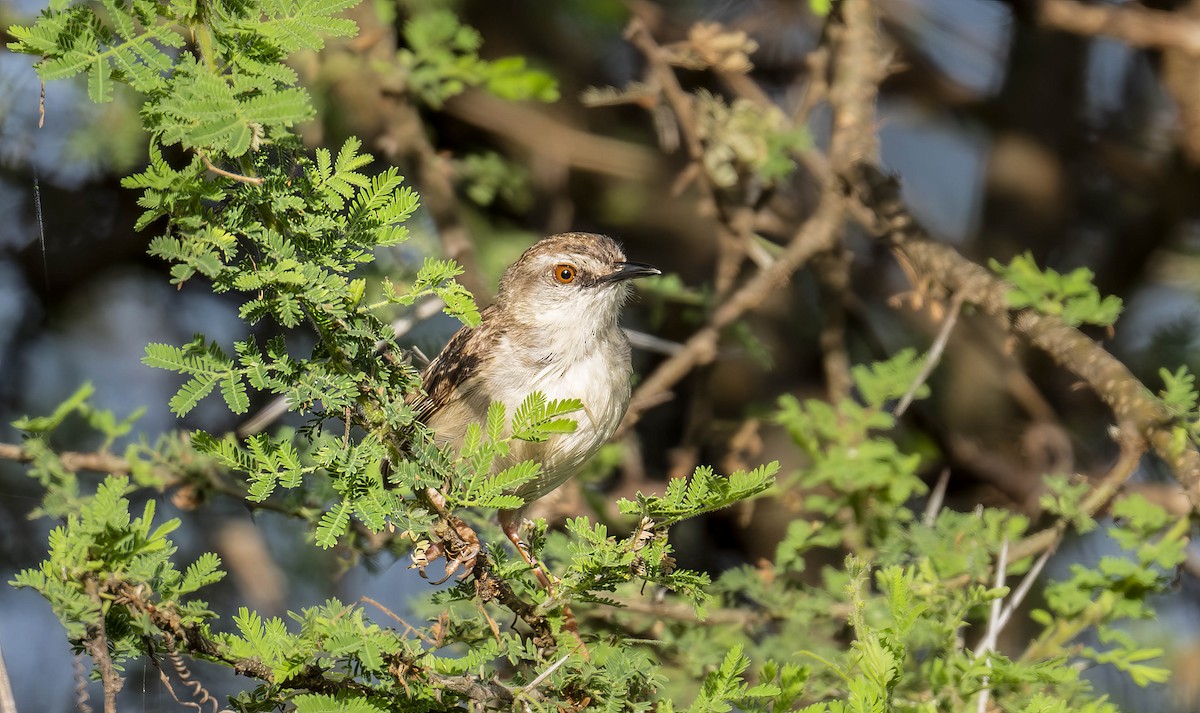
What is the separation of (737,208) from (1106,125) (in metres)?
3.04

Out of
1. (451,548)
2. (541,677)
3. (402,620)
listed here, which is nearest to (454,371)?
(451,548)

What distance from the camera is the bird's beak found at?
4543 mm

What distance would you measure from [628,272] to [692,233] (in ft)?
7.91

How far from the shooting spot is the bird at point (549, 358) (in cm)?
406

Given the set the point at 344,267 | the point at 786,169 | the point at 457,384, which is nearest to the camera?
the point at 344,267

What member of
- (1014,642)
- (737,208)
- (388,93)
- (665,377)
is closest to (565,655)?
(665,377)

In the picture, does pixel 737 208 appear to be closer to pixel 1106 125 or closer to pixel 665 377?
pixel 665 377

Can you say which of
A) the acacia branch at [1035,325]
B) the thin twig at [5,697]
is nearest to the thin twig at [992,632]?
the acacia branch at [1035,325]

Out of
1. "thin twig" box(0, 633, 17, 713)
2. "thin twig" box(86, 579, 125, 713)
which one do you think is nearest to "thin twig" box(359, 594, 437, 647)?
"thin twig" box(86, 579, 125, 713)

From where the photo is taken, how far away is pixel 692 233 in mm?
6914

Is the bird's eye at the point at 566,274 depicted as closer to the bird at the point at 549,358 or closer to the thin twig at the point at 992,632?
the bird at the point at 549,358

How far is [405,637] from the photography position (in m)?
2.75

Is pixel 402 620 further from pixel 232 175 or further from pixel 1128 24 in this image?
pixel 1128 24

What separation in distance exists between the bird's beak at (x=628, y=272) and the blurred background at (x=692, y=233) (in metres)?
0.40
